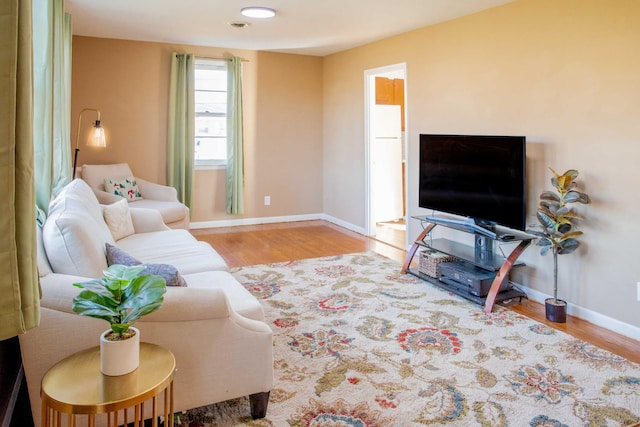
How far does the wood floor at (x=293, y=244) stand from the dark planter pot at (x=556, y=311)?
0.05m

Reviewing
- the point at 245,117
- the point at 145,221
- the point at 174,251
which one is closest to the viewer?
the point at 174,251

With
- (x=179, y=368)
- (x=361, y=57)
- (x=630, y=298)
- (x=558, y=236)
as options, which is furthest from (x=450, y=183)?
(x=179, y=368)

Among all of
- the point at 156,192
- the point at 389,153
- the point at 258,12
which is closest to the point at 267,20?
the point at 258,12

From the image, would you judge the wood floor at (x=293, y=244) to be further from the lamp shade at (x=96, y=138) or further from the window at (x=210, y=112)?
the lamp shade at (x=96, y=138)

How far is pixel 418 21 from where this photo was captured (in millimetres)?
4480

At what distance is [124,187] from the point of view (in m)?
5.30

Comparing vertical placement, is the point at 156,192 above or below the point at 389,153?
below

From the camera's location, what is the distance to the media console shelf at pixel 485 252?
135 inches

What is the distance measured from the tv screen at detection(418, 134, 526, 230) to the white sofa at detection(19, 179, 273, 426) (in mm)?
2137

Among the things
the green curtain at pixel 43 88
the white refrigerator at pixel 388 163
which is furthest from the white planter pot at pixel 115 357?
the white refrigerator at pixel 388 163

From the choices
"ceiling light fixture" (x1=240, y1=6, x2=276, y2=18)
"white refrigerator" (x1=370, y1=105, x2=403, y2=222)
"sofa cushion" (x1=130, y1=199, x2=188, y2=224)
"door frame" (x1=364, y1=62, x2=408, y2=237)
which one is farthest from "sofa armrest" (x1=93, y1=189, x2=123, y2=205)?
"white refrigerator" (x1=370, y1=105, x2=403, y2=222)

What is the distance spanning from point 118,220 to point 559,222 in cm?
320

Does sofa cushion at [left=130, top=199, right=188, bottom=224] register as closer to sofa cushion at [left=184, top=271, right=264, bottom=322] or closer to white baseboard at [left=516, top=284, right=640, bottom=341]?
sofa cushion at [left=184, top=271, right=264, bottom=322]

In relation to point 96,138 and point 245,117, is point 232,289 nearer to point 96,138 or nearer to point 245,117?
point 96,138
